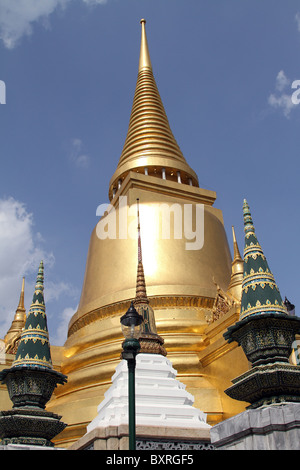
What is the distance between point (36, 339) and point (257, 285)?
354 centimetres

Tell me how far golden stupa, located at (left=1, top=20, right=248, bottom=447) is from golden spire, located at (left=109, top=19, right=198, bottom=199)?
45 millimetres

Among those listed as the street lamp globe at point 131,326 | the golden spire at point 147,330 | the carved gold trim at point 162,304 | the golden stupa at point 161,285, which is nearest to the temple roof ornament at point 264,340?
the street lamp globe at point 131,326

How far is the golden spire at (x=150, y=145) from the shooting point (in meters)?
18.4

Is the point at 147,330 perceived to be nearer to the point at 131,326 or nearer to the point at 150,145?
the point at 131,326

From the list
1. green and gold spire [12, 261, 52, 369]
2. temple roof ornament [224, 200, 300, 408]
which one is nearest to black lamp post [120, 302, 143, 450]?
temple roof ornament [224, 200, 300, 408]

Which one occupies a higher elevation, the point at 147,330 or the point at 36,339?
the point at 147,330

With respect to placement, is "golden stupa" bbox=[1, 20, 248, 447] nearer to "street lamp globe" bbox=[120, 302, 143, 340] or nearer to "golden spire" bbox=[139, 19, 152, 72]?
"golden spire" bbox=[139, 19, 152, 72]

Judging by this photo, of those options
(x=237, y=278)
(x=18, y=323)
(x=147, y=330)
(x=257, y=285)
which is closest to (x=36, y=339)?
(x=147, y=330)

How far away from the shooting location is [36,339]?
738 centimetres

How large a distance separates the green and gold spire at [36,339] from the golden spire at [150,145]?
10822 mm

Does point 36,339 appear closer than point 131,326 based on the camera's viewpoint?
No

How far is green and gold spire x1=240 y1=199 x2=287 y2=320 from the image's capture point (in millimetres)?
5406

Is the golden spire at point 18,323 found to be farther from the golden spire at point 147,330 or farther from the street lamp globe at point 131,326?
the street lamp globe at point 131,326
